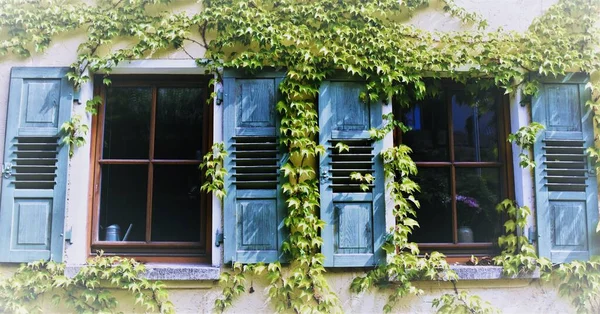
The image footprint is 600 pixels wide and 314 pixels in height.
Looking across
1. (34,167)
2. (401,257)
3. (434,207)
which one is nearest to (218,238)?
(401,257)

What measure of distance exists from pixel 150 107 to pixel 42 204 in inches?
41.5

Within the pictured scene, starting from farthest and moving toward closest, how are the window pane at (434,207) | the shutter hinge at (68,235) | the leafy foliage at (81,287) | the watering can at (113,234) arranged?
the window pane at (434,207) → the watering can at (113,234) → the shutter hinge at (68,235) → the leafy foliage at (81,287)

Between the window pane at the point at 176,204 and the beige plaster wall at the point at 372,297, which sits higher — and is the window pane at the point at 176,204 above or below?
above

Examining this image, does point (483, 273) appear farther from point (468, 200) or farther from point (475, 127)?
point (475, 127)

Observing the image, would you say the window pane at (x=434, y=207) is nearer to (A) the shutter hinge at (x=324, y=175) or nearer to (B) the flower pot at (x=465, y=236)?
(B) the flower pot at (x=465, y=236)

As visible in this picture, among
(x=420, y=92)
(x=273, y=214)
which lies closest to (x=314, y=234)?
(x=273, y=214)

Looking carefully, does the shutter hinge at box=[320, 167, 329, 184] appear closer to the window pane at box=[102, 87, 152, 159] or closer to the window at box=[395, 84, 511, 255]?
the window at box=[395, 84, 511, 255]

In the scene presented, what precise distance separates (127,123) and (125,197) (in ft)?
1.94

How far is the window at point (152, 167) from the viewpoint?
11.4 feet

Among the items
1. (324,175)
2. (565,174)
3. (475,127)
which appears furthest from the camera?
(475,127)

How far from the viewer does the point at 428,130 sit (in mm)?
3676

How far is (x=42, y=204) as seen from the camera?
130 inches

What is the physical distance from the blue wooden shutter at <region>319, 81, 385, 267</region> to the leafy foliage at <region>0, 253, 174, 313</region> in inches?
51.8

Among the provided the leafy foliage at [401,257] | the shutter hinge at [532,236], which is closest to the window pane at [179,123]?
the leafy foliage at [401,257]
